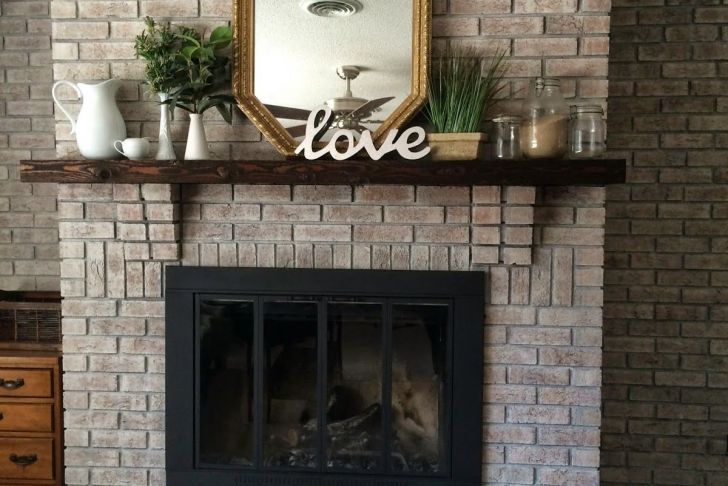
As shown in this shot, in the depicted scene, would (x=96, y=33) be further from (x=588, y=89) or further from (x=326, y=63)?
(x=588, y=89)

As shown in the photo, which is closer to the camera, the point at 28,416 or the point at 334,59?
the point at 334,59

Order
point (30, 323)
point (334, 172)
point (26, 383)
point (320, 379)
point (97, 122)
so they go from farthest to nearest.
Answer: point (30, 323), point (26, 383), point (320, 379), point (97, 122), point (334, 172)

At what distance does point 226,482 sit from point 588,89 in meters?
1.80

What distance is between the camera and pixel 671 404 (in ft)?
7.86

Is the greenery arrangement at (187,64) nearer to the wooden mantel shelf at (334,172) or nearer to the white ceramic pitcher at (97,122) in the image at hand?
the white ceramic pitcher at (97,122)

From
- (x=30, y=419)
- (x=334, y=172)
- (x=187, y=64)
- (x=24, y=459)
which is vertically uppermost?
(x=187, y=64)

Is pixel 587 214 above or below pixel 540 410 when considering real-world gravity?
above

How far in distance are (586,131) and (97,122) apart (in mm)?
1555

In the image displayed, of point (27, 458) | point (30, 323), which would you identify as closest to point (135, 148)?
point (30, 323)

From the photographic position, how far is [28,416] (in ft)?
6.99

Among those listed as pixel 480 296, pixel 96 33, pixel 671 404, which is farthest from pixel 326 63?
pixel 671 404

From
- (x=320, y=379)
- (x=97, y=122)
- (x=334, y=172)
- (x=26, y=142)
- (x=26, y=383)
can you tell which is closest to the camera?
(x=334, y=172)

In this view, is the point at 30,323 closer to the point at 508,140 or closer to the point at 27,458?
the point at 27,458

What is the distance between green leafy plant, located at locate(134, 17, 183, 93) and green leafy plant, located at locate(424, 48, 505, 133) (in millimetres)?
829
